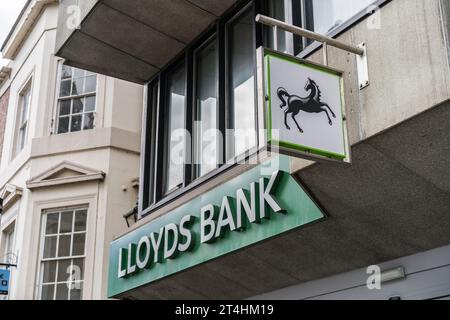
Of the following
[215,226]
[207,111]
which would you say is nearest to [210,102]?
[207,111]

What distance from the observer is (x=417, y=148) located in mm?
5965

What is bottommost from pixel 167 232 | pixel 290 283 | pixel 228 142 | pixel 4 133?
pixel 290 283

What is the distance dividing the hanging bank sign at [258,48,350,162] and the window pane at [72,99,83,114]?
10524mm

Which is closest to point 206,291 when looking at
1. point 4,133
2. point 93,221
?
point 93,221

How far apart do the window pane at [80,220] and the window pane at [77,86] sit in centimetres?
284

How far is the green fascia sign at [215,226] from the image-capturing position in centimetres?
773

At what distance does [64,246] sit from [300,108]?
10.00m

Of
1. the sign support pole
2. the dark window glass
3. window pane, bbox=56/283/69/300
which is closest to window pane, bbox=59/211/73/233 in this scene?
window pane, bbox=56/283/69/300

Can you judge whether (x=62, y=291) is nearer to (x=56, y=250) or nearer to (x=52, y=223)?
(x=56, y=250)

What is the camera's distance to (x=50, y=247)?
15031 millimetres

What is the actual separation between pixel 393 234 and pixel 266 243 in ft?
5.02

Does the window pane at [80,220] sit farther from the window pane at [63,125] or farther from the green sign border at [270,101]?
the green sign border at [270,101]

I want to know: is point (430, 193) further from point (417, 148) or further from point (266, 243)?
point (266, 243)

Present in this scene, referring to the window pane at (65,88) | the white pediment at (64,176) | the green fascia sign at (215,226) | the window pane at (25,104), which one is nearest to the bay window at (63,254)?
the white pediment at (64,176)
